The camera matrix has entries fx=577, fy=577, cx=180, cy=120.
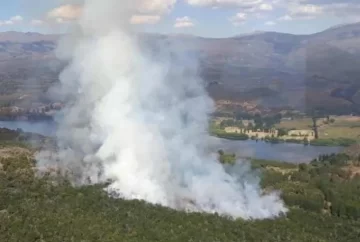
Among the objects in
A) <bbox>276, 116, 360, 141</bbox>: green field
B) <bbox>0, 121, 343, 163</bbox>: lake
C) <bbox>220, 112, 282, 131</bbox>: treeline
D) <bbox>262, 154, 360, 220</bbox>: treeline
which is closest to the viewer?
<bbox>262, 154, 360, 220</bbox>: treeline

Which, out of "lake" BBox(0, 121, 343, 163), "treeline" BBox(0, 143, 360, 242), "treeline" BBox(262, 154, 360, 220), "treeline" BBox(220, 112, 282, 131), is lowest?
"treeline" BBox(220, 112, 282, 131)

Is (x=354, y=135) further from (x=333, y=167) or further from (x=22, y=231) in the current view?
(x=22, y=231)

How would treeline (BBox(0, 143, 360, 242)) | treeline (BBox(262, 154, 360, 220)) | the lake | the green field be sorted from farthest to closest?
the green field, the lake, treeline (BBox(262, 154, 360, 220)), treeline (BBox(0, 143, 360, 242))

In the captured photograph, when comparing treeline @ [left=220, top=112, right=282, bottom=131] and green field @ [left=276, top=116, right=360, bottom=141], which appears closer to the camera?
green field @ [left=276, top=116, right=360, bottom=141]

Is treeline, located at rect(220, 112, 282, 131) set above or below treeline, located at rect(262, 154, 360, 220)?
below

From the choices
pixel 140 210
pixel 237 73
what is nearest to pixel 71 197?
pixel 140 210

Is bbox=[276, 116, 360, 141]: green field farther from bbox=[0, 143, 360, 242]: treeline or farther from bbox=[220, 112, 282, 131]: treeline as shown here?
bbox=[0, 143, 360, 242]: treeline

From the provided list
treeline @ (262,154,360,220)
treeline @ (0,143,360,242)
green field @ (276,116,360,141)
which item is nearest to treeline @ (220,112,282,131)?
green field @ (276,116,360,141)

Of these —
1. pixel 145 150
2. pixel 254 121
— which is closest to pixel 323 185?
pixel 145 150

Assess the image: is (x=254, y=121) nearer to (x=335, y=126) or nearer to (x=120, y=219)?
(x=335, y=126)
